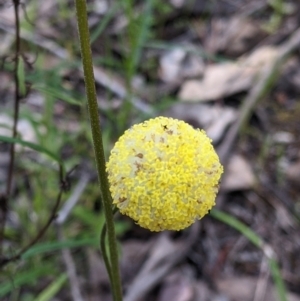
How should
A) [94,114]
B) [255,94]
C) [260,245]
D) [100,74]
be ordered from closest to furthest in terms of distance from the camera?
[94,114] → [260,245] → [255,94] → [100,74]

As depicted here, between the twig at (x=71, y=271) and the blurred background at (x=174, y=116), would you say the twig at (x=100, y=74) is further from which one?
the twig at (x=71, y=271)

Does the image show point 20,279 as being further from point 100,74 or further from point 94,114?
point 100,74

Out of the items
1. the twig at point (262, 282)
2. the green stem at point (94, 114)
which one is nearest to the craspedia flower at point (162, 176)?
the green stem at point (94, 114)

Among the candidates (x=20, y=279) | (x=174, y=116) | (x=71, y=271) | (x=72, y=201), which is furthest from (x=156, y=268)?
(x=174, y=116)

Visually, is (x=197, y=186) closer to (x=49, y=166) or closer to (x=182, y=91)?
(x=49, y=166)

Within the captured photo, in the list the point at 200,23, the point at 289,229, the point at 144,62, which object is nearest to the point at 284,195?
the point at 289,229
